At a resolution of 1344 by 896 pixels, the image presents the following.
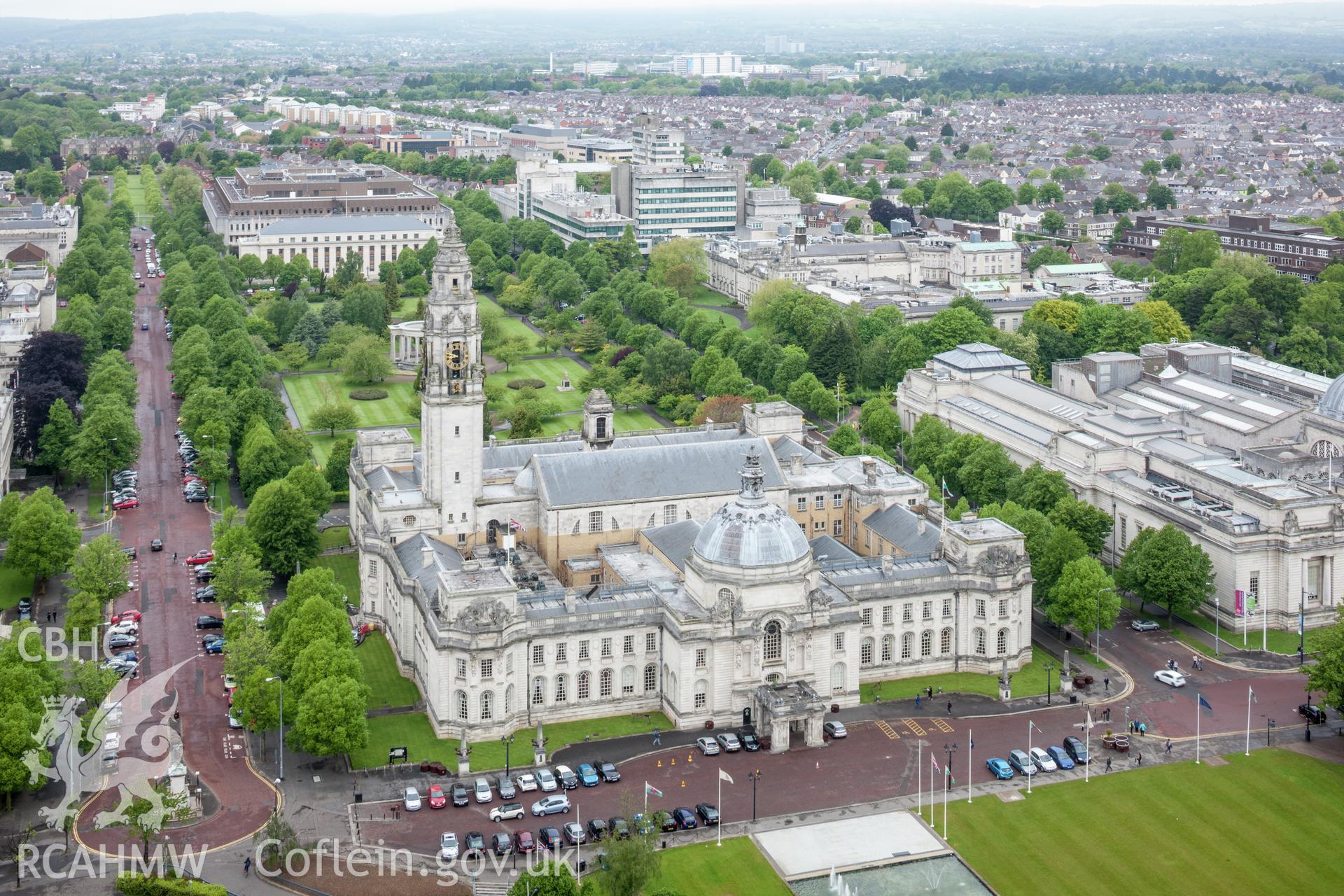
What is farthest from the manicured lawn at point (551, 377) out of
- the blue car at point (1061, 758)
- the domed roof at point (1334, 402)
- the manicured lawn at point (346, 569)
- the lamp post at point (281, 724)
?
the blue car at point (1061, 758)

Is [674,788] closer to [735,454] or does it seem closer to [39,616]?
[735,454]

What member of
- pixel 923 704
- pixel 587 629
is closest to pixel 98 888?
pixel 587 629

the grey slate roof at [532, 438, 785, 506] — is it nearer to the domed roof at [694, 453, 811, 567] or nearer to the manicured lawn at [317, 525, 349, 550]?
the domed roof at [694, 453, 811, 567]

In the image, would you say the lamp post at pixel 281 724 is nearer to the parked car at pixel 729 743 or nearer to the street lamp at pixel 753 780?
the parked car at pixel 729 743

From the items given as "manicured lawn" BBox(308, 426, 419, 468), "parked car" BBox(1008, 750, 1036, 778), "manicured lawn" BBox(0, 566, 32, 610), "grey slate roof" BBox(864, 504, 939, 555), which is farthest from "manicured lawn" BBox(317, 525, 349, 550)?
"parked car" BBox(1008, 750, 1036, 778)

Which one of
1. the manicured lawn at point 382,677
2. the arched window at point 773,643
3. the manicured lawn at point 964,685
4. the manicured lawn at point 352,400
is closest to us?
the arched window at point 773,643

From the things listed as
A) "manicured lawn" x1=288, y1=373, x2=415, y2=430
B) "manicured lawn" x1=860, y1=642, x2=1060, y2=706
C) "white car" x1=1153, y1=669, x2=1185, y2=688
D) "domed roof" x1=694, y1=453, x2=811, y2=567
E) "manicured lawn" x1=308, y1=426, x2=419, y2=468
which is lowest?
"manicured lawn" x1=860, y1=642, x2=1060, y2=706
